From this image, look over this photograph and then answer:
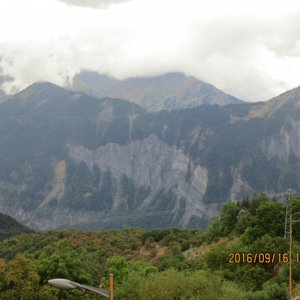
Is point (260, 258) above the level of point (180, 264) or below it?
above

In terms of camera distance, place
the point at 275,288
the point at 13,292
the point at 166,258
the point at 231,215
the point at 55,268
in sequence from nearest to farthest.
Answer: the point at 275,288, the point at 13,292, the point at 55,268, the point at 166,258, the point at 231,215

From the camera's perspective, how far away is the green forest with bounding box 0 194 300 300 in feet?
189

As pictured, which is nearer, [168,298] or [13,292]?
[168,298]

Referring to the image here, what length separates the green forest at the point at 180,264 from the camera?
2267 inches

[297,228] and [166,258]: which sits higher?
[297,228]

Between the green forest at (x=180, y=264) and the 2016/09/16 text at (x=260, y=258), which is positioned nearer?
the green forest at (x=180, y=264)

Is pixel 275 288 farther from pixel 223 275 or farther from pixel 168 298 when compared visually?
pixel 223 275

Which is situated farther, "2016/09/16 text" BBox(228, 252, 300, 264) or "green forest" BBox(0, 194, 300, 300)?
"2016/09/16 text" BBox(228, 252, 300, 264)

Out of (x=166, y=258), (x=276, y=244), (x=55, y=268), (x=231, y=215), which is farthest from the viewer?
(x=231, y=215)

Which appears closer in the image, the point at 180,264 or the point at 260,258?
the point at 260,258

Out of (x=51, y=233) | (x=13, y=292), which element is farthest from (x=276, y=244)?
(x=51, y=233)

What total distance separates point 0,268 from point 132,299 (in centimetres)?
1539

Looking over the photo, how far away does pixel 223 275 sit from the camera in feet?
247

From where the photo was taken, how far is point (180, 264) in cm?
9444
